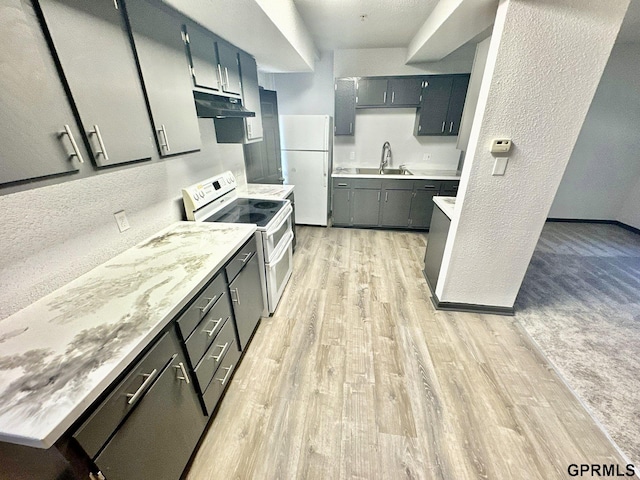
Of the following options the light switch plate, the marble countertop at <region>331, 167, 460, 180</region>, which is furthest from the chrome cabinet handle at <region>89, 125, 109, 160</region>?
the marble countertop at <region>331, 167, 460, 180</region>

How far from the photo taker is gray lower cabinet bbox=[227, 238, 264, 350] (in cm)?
156

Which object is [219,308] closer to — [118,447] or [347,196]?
[118,447]

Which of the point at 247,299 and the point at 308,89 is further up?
the point at 308,89

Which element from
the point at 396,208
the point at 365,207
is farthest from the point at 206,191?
the point at 396,208

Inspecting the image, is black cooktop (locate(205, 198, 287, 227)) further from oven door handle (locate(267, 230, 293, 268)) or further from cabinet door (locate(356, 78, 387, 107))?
cabinet door (locate(356, 78, 387, 107))

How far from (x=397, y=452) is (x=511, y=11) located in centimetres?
250

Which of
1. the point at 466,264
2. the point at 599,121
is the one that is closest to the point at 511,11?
the point at 466,264

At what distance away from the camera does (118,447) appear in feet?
2.61

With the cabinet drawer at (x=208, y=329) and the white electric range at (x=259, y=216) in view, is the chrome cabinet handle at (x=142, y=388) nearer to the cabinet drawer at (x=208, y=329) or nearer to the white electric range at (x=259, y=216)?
the cabinet drawer at (x=208, y=329)

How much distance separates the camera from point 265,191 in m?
2.77

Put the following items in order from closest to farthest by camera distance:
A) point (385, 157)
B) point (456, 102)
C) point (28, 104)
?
1. point (28, 104)
2. point (456, 102)
3. point (385, 157)

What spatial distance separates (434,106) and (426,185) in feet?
3.67

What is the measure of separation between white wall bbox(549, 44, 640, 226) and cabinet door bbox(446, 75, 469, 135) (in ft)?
6.39

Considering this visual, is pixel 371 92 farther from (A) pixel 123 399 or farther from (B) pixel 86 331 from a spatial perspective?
(A) pixel 123 399
